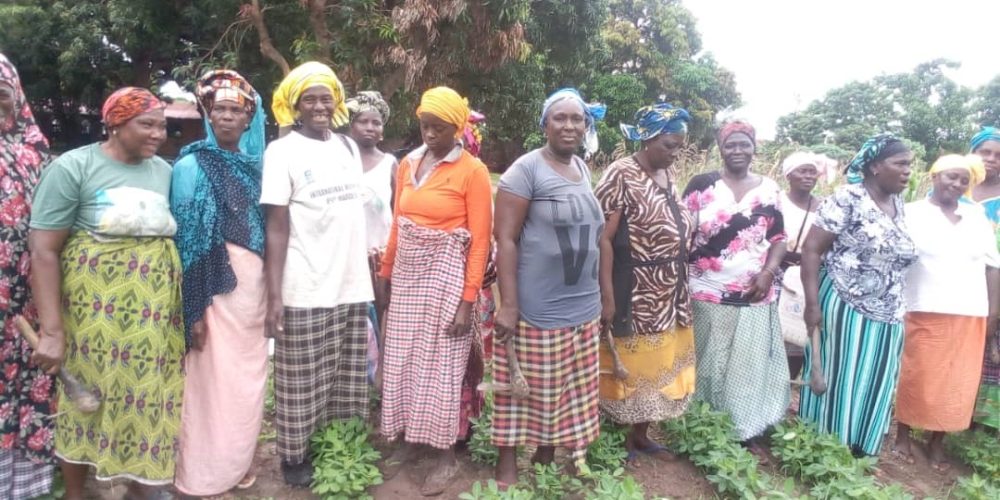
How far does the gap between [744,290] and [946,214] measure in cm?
120

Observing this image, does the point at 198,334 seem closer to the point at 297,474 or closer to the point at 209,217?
the point at 209,217

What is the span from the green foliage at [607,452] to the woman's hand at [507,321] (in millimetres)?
821

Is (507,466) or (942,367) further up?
(942,367)

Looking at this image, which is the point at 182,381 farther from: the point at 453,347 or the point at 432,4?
the point at 432,4

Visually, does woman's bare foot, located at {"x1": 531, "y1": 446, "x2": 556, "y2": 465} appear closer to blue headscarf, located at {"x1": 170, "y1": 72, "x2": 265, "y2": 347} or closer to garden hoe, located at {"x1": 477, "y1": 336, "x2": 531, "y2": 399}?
garden hoe, located at {"x1": 477, "y1": 336, "x2": 531, "y2": 399}

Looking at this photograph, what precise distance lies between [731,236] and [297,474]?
235cm

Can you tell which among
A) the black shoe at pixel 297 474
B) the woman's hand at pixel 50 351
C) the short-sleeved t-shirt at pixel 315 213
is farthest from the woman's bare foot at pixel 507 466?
the woman's hand at pixel 50 351

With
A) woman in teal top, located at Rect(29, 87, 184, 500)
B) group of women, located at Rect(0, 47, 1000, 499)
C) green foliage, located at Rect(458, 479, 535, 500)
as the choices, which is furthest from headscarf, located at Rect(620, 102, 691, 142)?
woman in teal top, located at Rect(29, 87, 184, 500)

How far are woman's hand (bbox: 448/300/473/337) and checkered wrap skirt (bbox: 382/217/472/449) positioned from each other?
0.06 feet

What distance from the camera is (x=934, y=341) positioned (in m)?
3.43

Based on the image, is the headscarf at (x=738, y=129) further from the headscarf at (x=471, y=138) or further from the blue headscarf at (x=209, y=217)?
the blue headscarf at (x=209, y=217)

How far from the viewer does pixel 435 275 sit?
109 inches

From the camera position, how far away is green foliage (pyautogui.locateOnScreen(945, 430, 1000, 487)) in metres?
3.37

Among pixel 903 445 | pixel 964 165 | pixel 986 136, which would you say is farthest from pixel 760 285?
pixel 986 136
